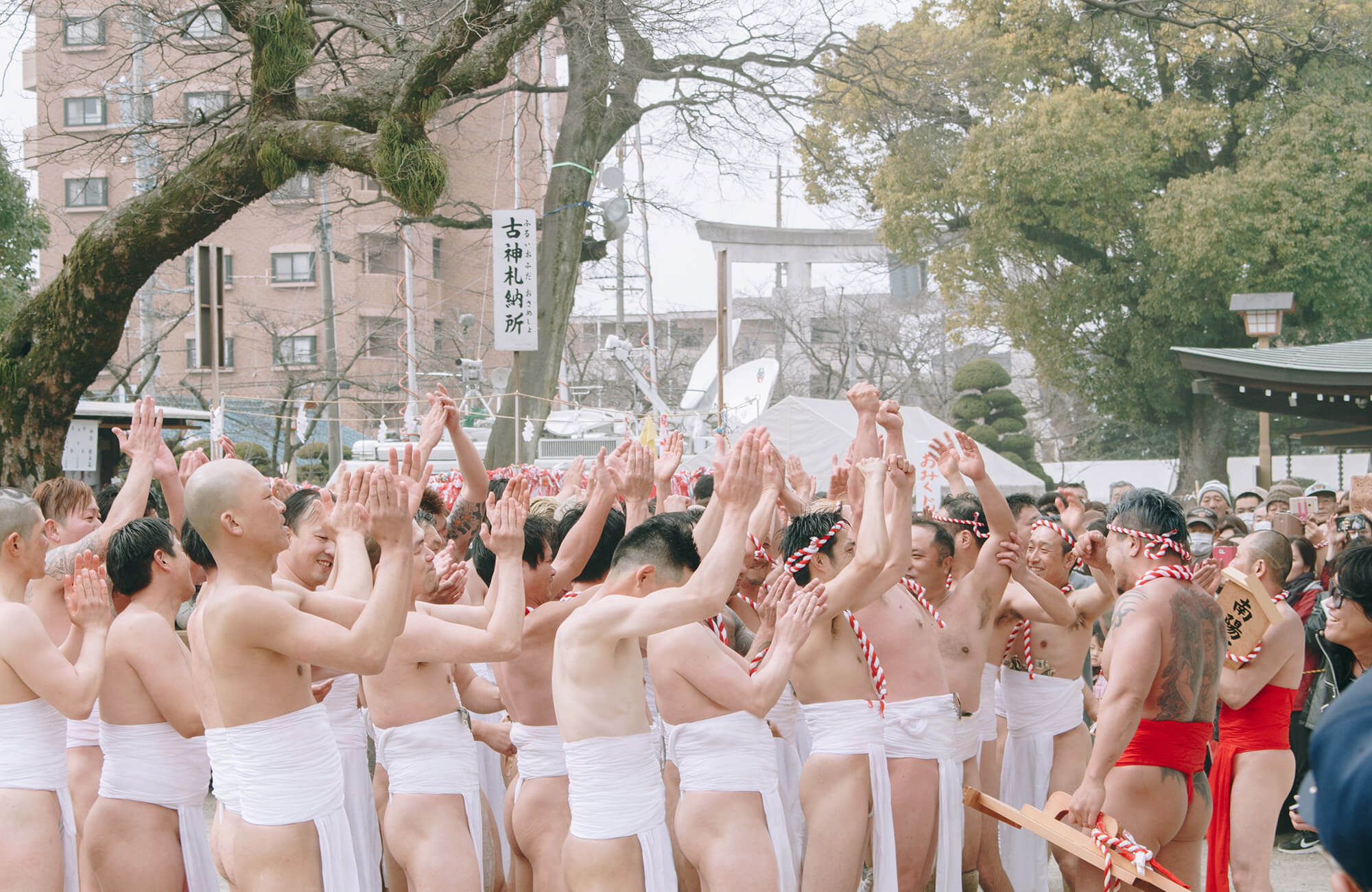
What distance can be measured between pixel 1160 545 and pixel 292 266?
116 feet

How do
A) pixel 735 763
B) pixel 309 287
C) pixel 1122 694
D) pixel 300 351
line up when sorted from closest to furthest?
1. pixel 735 763
2. pixel 1122 694
3. pixel 300 351
4. pixel 309 287

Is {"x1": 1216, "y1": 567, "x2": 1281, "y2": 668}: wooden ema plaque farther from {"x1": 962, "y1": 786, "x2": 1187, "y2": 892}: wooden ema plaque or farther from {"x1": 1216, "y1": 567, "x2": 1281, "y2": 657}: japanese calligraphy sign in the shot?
{"x1": 962, "y1": 786, "x2": 1187, "y2": 892}: wooden ema plaque

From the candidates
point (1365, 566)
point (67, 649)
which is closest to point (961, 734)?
point (1365, 566)

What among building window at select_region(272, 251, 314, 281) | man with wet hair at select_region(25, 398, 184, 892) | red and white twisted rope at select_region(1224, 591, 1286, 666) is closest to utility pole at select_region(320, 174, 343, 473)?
man with wet hair at select_region(25, 398, 184, 892)

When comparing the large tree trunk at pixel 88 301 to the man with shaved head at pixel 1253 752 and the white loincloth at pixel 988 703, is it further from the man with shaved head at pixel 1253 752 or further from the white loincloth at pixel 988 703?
the man with shaved head at pixel 1253 752

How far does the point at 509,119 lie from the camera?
3503 cm

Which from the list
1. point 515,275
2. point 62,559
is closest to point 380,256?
point 515,275

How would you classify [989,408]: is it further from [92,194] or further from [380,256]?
[92,194]

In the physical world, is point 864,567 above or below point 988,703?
above

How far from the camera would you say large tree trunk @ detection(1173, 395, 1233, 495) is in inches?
Result: 891

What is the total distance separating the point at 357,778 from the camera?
189 inches

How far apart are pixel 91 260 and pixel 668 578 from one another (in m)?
6.27

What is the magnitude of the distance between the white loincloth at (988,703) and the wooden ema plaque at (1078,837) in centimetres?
142

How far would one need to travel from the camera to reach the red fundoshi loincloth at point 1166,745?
440 cm
